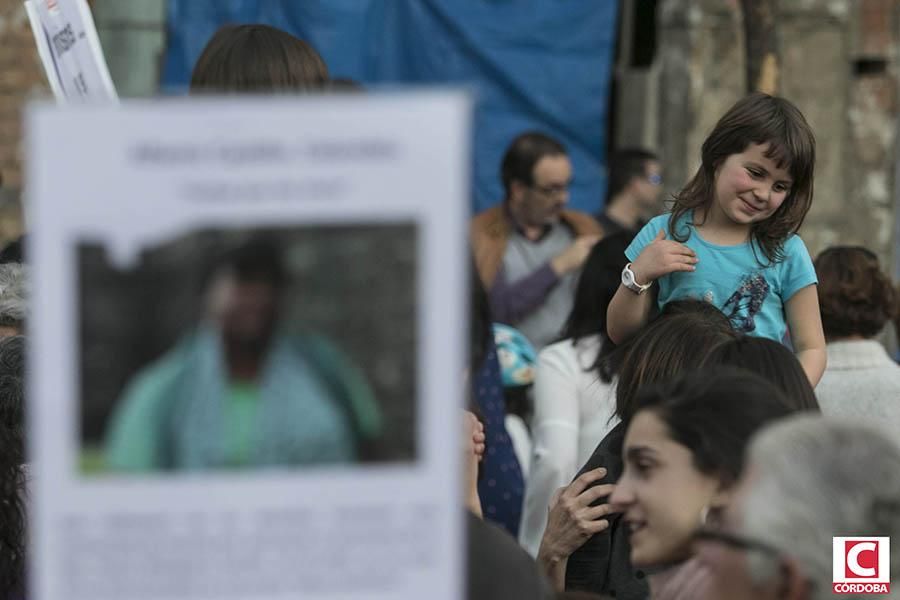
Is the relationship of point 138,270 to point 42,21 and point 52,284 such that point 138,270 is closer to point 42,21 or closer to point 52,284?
point 52,284

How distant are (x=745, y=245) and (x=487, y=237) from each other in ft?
9.85

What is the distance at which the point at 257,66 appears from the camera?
132 inches

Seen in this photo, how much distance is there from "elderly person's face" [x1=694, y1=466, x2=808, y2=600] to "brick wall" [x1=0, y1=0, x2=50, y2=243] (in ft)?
22.1

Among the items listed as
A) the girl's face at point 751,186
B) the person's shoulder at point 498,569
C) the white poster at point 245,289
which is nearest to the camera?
the white poster at point 245,289

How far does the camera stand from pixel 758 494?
2.27 m

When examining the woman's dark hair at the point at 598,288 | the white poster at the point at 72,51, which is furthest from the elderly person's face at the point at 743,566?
the woman's dark hair at the point at 598,288

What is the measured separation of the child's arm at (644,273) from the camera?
383 cm

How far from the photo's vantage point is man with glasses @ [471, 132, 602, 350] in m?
6.64

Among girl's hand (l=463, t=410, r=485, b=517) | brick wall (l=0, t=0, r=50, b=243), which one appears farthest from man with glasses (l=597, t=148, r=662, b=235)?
girl's hand (l=463, t=410, r=485, b=517)

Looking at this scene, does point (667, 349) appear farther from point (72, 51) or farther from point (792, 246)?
point (72, 51)

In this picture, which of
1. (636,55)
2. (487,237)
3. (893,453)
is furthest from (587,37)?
(893,453)

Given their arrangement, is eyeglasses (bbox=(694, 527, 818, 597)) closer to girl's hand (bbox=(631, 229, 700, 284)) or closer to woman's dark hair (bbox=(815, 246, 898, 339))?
girl's hand (bbox=(631, 229, 700, 284))

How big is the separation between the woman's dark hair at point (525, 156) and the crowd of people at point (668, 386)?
0.04 feet

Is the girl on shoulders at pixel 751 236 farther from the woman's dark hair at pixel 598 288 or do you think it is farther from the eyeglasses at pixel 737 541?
the eyeglasses at pixel 737 541
